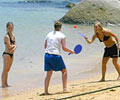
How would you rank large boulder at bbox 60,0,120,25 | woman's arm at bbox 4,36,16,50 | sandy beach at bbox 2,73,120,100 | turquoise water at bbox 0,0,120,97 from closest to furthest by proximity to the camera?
sandy beach at bbox 2,73,120,100
woman's arm at bbox 4,36,16,50
turquoise water at bbox 0,0,120,97
large boulder at bbox 60,0,120,25

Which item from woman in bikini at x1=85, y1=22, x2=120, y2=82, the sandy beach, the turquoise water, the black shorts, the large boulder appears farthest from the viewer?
the large boulder

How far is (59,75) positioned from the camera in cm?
928

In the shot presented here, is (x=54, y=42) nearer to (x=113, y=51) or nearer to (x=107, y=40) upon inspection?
Result: (x=107, y=40)

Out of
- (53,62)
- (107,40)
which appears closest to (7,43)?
(53,62)

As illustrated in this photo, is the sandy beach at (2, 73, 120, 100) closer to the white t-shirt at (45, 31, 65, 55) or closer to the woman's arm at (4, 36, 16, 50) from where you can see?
the white t-shirt at (45, 31, 65, 55)

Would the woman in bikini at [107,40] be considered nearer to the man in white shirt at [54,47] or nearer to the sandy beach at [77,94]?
the sandy beach at [77,94]

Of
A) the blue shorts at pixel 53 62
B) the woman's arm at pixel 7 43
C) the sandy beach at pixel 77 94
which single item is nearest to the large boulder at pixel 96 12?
the sandy beach at pixel 77 94

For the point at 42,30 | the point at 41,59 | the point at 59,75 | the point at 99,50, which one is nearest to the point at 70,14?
the point at 42,30

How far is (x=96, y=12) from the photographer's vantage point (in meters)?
21.5

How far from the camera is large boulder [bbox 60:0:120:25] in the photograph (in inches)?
840

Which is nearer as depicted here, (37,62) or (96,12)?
(37,62)

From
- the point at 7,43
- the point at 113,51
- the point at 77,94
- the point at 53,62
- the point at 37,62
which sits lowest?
the point at 77,94

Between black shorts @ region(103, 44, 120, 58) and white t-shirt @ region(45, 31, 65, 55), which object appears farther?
black shorts @ region(103, 44, 120, 58)

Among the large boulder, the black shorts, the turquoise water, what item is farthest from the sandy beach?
the large boulder
